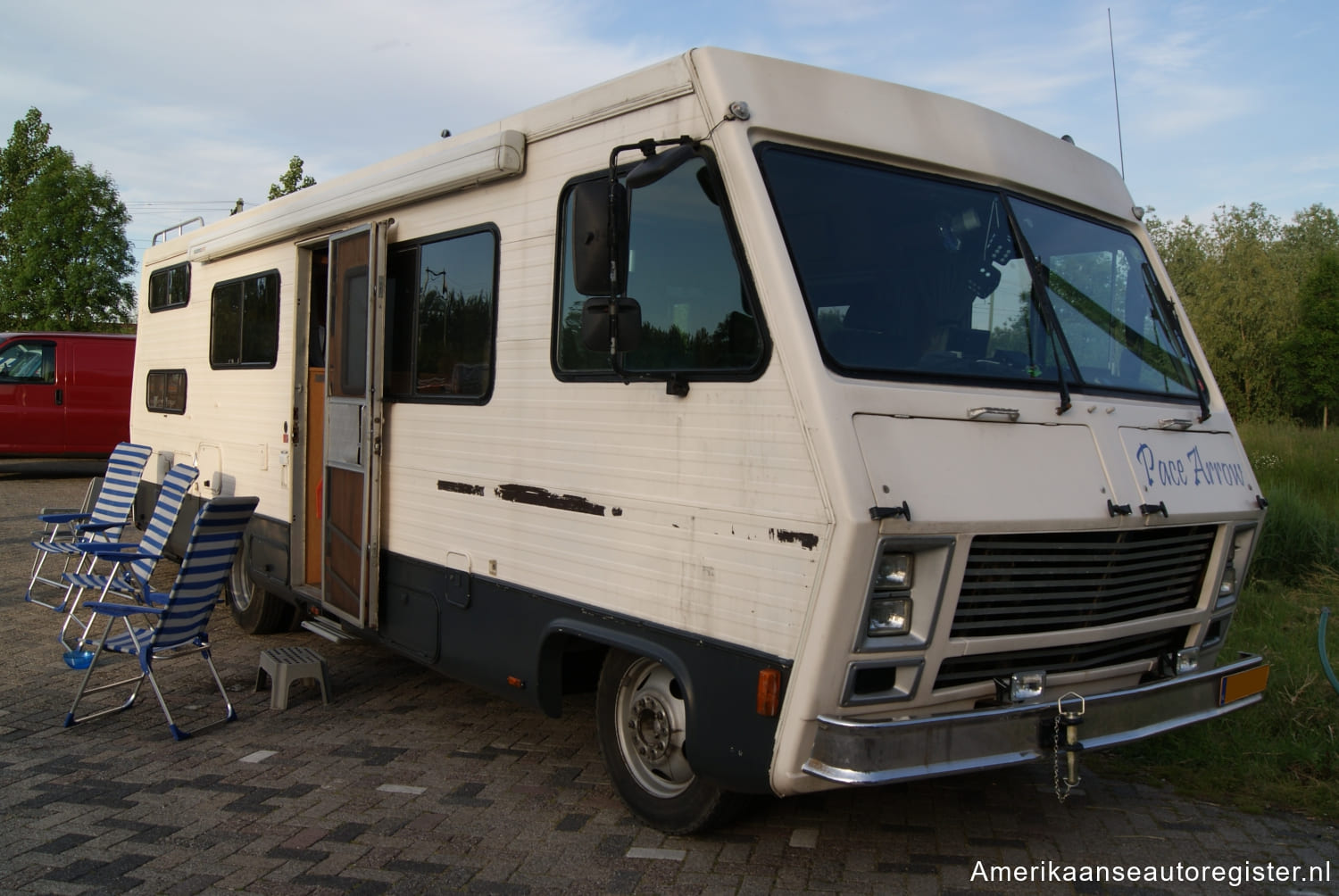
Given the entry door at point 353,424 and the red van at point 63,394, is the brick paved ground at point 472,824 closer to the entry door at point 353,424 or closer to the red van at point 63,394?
the entry door at point 353,424

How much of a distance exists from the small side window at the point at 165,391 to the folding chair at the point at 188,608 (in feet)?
9.81

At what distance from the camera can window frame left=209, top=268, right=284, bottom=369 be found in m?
6.75

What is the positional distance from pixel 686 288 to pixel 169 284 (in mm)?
6518

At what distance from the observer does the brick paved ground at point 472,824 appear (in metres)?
3.80

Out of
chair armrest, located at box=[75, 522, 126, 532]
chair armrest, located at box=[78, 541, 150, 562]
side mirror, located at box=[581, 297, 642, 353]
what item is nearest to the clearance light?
side mirror, located at box=[581, 297, 642, 353]

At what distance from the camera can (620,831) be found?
4.22 metres

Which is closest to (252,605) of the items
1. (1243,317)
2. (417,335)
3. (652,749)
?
(417,335)

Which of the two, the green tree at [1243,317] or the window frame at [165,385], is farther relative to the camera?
the green tree at [1243,317]

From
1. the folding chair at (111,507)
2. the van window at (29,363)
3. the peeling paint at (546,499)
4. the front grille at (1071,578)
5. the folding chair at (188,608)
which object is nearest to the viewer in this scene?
the front grille at (1071,578)

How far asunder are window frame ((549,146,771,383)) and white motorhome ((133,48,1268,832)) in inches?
0.6

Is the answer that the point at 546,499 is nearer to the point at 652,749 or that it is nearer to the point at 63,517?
the point at 652,749

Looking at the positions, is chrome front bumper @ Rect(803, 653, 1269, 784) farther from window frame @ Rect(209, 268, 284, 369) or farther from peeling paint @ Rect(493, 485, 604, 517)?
window frame @ Rect(209, 268, 284, 369)

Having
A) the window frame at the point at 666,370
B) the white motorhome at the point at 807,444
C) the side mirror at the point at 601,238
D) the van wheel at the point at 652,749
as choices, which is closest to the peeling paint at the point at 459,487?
the white motorhome at the point at 807,444

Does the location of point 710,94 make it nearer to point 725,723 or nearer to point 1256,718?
point 725,723
